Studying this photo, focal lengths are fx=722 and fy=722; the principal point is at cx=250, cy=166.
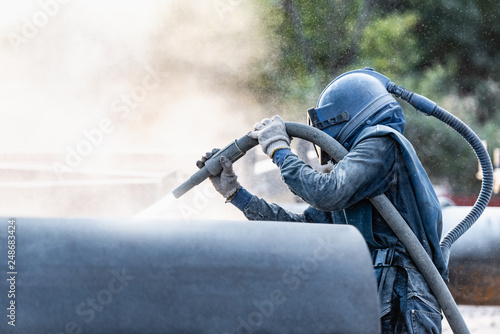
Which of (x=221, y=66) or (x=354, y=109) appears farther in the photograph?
(x=221, y=66)

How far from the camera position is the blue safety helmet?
7.30 feet

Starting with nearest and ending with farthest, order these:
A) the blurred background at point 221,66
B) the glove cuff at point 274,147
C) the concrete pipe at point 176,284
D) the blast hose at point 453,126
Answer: the concrete pipe at point 176,284 < the glove cuff at point 274,147 < the blast hose at point 453,126 < the blurred background at point 221,66

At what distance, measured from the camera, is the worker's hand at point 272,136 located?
2.19 m

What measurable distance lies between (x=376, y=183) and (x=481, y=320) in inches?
128

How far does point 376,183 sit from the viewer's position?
2111 millimetres

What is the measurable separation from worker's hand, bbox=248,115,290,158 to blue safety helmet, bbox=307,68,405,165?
14cm

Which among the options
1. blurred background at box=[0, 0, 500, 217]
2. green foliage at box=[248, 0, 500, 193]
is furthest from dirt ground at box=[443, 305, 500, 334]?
green foliage at box=[248, 0, 500, 193]

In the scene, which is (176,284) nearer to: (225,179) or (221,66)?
(225,179)

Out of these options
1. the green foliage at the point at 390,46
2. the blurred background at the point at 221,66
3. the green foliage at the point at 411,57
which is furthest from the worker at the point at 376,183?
the green foliage at the point at 390,46

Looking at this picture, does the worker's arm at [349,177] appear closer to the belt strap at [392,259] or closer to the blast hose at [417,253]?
the blast hose at [417,253]

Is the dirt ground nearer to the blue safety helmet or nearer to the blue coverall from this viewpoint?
the blue coverall

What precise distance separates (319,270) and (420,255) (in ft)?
1.96

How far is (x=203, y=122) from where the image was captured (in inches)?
411

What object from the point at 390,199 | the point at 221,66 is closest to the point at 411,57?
the point at 221,66
